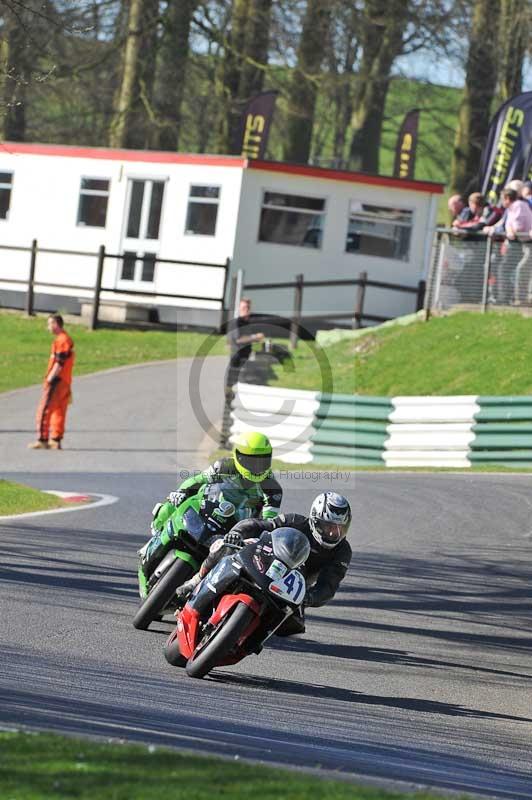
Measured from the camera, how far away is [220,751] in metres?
6.00

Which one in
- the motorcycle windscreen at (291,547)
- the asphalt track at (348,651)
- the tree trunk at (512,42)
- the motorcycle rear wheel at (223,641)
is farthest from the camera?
the tree trunk at (512,42)

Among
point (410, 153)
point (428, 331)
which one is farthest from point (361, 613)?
point (410, 153)

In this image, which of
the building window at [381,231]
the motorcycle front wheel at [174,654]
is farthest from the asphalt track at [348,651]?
the building window at [381,231]

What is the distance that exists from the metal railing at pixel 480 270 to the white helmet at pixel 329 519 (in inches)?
572

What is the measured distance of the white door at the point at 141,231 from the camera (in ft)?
108

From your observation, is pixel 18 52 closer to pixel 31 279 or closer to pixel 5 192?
pixel 5 192

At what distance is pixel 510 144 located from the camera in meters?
28.2

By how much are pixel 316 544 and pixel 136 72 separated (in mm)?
31886

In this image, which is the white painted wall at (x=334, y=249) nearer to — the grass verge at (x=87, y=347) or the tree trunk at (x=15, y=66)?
the grass verge at (x=87, y=347)

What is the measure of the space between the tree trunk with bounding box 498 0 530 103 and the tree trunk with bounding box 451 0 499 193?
588mm

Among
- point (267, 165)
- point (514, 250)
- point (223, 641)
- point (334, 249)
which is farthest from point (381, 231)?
point (223, 641)

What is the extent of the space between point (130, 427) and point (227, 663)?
15.2 meters

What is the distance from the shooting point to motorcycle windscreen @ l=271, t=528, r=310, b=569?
26.8 ft

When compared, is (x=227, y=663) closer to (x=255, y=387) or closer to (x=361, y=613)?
(x=361, y=613)
